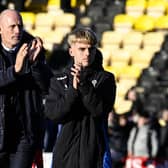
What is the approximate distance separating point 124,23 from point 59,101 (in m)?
10.0

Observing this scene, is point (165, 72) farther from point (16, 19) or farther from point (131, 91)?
point (16, 19)

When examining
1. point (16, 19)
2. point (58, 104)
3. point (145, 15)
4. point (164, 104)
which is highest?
point (16, 19)

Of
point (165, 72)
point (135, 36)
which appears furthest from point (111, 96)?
point (135, 36)

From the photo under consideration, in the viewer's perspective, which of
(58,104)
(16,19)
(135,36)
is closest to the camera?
(58,104)

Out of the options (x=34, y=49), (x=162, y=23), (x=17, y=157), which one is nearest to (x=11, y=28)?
(x=34, y=49)

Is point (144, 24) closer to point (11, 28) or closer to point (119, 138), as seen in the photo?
point (119, 138)

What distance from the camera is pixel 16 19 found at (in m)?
5.70

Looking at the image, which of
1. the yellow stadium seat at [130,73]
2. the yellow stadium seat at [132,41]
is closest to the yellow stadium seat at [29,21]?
the yellow stadium seat at [132,41]

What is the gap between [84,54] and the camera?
531cm

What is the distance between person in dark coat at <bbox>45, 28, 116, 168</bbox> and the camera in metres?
5.30

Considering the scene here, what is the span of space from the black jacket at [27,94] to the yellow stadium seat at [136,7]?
31.9 ft

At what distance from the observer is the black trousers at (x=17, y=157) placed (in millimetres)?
5820

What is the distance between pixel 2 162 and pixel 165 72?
8.09 metres

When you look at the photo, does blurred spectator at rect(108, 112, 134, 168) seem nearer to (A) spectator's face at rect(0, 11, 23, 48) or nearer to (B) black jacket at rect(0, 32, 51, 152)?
(B) black jacket at rect(0, 32, 51, 152)
